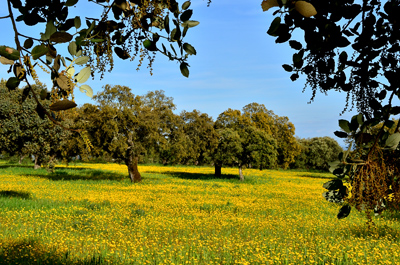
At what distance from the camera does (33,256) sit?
673cm

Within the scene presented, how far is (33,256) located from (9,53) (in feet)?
21.2

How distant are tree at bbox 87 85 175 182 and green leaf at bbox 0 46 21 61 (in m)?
21.5

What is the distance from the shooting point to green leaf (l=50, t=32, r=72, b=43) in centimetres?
162

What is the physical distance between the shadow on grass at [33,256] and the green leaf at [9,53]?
18.7 feet

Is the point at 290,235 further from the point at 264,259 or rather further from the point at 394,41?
the point at 394,41

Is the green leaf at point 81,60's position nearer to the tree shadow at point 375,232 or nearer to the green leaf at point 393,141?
the green leaf at point 393,141

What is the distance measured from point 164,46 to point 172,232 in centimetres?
836

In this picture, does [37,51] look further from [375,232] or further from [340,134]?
[375,232]

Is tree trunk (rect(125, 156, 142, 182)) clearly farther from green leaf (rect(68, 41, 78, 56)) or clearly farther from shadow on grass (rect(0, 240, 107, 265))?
green leaf (rect(68, 41, 78, 56))

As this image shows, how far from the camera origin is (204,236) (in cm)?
913

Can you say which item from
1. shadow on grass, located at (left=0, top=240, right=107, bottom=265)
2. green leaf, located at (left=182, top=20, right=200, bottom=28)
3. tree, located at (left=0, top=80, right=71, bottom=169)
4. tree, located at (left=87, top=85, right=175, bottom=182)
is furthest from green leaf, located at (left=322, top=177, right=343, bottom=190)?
tree, located at (left=0, top=80, right=71, bottom=169)

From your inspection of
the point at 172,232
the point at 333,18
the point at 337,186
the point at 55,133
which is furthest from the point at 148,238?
the point at 55,133

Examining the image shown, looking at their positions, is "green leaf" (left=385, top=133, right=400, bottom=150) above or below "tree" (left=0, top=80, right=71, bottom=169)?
below

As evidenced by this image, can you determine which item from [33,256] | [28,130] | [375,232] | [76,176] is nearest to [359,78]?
[33,256]
